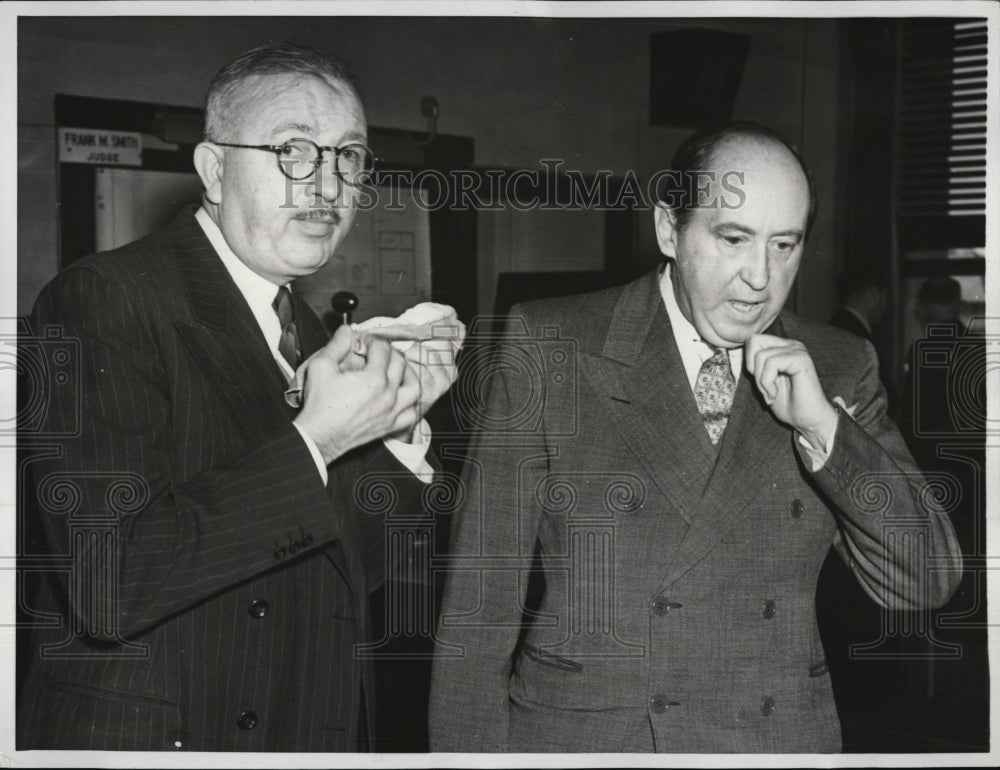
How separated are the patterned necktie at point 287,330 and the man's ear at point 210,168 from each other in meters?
0.18

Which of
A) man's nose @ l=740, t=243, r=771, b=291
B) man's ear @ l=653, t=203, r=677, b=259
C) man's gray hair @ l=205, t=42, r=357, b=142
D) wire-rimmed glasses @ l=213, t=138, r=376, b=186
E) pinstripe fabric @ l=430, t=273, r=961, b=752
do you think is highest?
man's gray hair @ l=205, t=42, r=357, b=142

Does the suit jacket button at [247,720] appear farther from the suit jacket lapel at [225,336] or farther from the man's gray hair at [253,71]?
the man's gray hair at [253,71]

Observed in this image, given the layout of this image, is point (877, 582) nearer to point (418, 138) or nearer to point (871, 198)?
point (871, 198)

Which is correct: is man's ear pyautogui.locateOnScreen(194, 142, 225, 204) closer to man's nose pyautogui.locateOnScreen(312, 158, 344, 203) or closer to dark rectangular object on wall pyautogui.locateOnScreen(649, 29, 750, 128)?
man's nose pyautogui.locateOnScreen(312, 158, 344, 203)

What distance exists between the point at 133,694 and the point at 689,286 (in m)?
1.05

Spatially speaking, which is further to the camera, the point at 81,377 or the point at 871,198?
the point at 871,198

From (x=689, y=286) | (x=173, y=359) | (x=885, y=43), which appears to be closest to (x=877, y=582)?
(x=689, y=286)

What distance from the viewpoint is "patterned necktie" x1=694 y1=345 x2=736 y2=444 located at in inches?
61.8

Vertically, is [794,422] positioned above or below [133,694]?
above

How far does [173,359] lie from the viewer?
1.46m

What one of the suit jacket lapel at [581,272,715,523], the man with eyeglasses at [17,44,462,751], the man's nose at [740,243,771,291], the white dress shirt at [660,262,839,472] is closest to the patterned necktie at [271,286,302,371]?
the man with eyeglasses at [17,44,462,751]

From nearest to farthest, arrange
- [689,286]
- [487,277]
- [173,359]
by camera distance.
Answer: [173,359]
[689,286]
[487,277]

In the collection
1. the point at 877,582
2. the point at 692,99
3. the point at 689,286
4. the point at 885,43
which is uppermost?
the point at 885,43

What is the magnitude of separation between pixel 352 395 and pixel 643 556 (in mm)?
515
